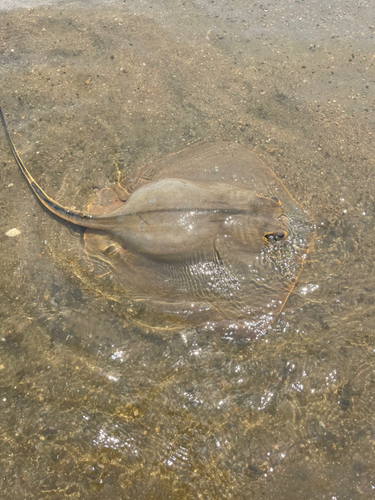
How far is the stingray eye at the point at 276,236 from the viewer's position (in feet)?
16.7

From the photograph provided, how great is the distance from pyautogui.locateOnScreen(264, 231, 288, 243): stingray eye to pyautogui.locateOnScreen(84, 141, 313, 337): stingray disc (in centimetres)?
2

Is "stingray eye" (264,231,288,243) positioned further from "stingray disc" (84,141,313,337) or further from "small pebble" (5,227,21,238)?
"small pebble" (5,227,21,238)

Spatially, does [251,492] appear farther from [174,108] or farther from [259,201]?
[174,108]

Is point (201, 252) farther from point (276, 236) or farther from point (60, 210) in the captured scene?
point (60, 210)

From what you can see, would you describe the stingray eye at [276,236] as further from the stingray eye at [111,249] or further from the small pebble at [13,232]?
the small pebble at [13,232]

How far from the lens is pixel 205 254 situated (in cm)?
497

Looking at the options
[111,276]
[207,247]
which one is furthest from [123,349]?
[207,247]

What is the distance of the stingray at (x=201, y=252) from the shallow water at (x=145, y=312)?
25 cm

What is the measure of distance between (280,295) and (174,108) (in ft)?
14.6

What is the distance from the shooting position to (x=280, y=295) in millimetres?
4867

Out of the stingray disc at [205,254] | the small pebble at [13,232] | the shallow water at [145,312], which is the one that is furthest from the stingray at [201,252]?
the small pebble at [13,232]

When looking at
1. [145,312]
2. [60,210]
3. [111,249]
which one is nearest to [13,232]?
[60,210]

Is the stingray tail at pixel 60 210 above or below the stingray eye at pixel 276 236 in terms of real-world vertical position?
below

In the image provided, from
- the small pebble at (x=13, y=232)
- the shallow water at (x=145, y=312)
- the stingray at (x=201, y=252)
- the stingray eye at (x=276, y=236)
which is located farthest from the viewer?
the small pebble at (x=13, y=232)
